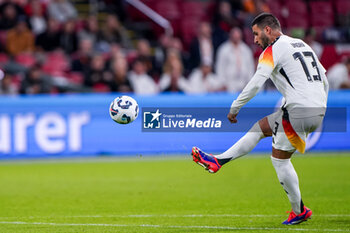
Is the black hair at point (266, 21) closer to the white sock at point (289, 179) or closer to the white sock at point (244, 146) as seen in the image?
the white sock at point (244, 146)

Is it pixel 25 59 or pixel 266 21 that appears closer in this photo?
pixel 266 21

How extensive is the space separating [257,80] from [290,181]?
3.95 feet

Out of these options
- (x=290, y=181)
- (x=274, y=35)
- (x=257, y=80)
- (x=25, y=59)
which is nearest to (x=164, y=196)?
(x=290, y=181)

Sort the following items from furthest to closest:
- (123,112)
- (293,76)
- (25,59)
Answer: (25,59), (123,112), (293,76)

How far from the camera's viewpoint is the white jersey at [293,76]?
7707 millimetres

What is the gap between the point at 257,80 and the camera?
301 inches

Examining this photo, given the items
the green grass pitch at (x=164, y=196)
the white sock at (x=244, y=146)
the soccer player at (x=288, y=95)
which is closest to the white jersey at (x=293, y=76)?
the soccer player at (x=288, y=95)

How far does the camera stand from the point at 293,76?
7.78 metres

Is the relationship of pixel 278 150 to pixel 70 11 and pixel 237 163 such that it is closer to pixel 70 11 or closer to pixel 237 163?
pixel 237 163

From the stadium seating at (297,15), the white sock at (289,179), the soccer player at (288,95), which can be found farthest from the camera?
the stadium seating at (297,15)

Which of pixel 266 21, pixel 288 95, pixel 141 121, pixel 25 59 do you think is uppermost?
pixel 266 21

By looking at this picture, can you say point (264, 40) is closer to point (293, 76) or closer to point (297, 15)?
point (293, 76)

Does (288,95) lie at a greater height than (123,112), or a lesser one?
greater

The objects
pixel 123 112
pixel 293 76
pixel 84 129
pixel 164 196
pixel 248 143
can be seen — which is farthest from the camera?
pixel 84 129
